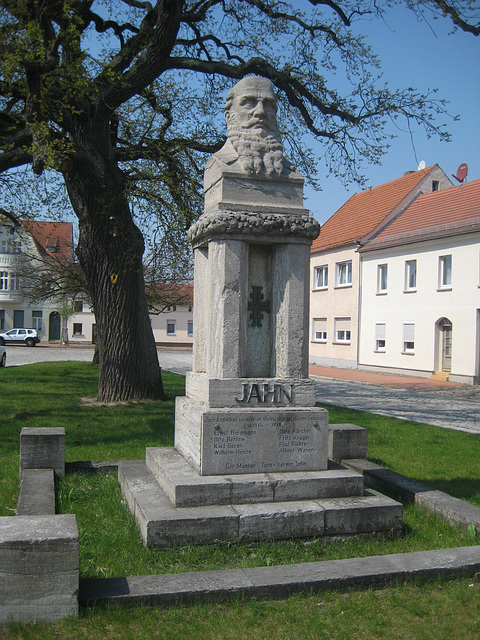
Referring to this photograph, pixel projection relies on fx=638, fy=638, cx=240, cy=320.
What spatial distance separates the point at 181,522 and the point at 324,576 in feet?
3.75

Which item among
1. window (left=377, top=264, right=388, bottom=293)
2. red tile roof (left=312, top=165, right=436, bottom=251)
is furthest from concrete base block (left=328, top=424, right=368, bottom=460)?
red tile roof (left=312, top=165, right=436, bottom=251)

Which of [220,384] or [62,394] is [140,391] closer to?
[62,394]

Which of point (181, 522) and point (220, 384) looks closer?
point (181, 522)

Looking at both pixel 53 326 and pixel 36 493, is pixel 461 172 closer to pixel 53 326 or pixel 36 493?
pixel 36 493

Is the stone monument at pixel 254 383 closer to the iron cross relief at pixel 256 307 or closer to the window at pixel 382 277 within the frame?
the iron cross relief at pixel 256 307

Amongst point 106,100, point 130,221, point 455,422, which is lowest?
point 455,422

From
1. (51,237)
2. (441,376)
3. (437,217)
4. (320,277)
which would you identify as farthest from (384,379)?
(51,237)

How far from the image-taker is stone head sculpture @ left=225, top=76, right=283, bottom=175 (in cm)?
580

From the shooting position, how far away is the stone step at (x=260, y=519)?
473 centimetres

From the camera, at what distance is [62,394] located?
15.7 meters

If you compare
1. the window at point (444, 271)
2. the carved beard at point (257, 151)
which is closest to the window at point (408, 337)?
the window at point (444, 271)

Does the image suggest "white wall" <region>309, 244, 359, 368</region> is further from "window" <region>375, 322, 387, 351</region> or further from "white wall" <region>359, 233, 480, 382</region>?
"window" <region>375, 322, 387, 351</region>

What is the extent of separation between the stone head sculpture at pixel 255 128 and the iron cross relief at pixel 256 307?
3.60 feet

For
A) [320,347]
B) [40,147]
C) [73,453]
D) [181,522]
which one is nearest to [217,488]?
[181,522]
